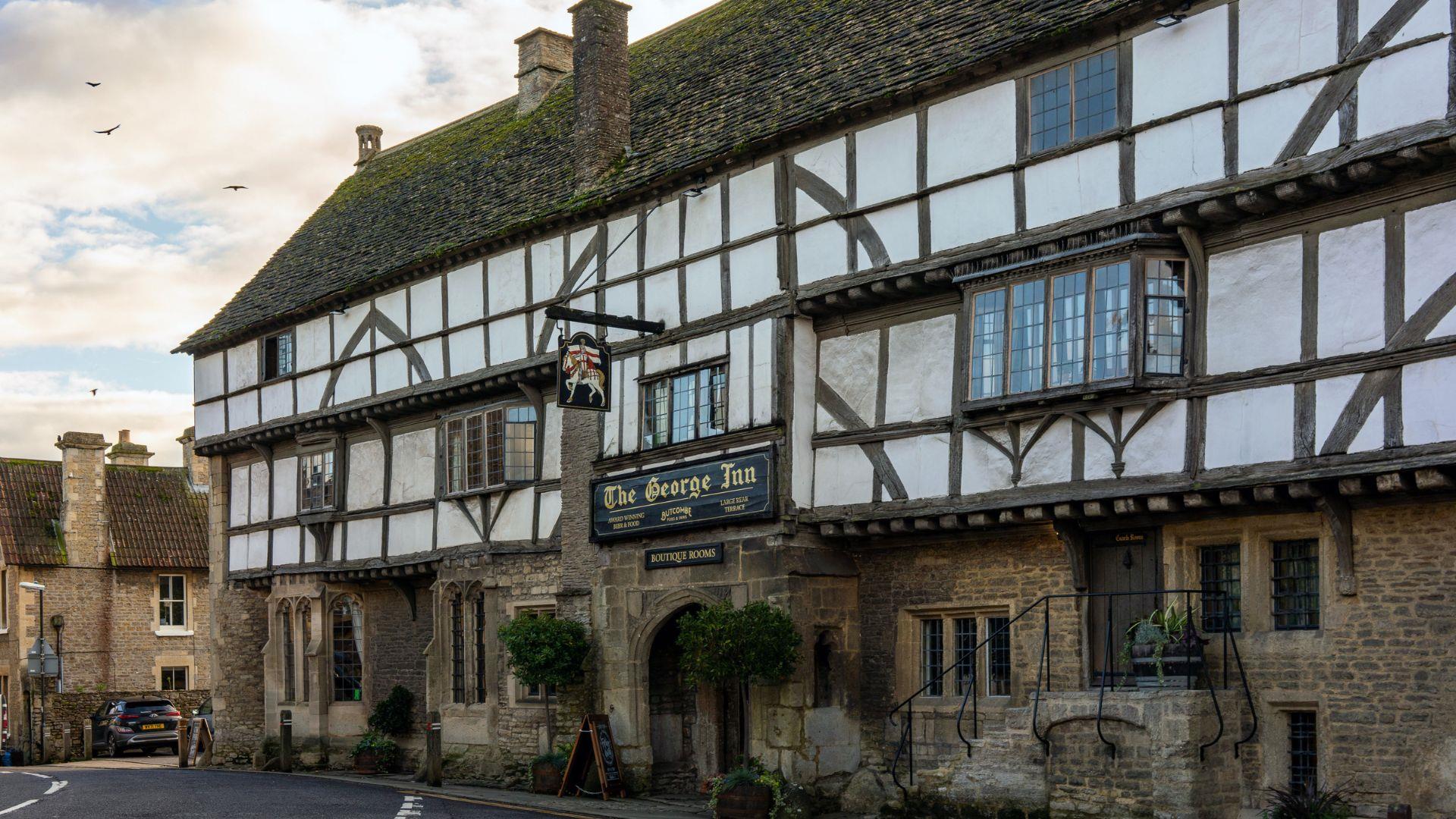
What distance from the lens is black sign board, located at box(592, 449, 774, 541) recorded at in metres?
19.7

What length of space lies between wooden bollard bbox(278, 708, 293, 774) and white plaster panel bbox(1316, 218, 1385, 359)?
852 inches

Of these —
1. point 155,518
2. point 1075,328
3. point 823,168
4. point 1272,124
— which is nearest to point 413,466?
point 823,168

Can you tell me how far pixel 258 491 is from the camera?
3209cm

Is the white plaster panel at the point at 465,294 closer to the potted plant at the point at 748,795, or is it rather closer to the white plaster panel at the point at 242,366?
the white plaster panel at the point at 242,366

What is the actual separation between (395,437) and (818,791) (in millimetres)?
12154

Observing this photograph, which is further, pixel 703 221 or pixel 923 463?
pixel 703 221

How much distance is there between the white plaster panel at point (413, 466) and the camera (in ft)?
88.8

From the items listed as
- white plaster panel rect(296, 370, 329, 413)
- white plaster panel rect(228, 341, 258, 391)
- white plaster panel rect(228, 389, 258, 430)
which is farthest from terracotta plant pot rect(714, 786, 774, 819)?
white plaster panel rect(228, 341, 258, 391)

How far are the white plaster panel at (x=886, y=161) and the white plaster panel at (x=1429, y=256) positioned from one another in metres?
6.00

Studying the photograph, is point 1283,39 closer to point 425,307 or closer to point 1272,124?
point 1272,124

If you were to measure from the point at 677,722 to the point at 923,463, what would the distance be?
6.61 metres

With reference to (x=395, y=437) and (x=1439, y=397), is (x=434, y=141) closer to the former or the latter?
(x=395, y=437)

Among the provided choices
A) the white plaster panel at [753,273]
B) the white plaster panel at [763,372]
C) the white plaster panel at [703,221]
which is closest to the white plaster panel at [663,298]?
the white plaster panel at [703,221]

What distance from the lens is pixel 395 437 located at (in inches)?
1104
